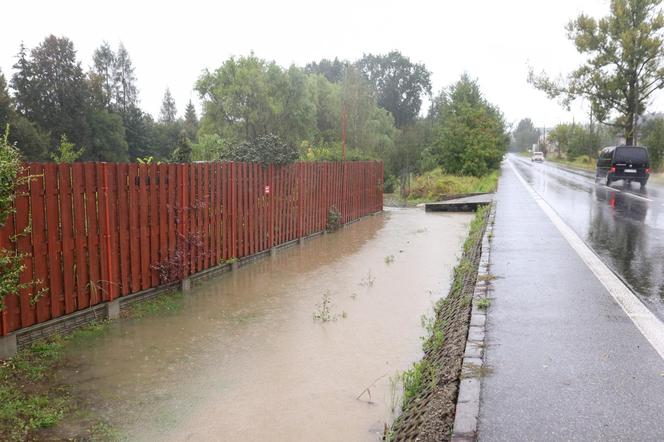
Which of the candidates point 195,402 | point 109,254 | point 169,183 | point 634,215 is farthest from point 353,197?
point 195,402

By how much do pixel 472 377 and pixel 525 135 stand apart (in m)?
160

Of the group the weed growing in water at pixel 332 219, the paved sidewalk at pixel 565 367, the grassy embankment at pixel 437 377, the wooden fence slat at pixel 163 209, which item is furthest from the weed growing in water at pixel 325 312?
the weed growing in water at pixel 332 219

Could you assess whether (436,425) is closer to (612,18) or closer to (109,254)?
(109,254)

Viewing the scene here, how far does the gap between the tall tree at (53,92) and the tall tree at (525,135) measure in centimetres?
11867

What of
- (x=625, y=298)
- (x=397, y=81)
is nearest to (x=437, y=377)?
(x=625, y=298)

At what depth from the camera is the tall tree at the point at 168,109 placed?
319 ft

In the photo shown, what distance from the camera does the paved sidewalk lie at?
10.7 feet

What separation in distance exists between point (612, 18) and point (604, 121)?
24.6 ft

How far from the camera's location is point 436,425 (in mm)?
3416

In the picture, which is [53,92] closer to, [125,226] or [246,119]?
[246,119]

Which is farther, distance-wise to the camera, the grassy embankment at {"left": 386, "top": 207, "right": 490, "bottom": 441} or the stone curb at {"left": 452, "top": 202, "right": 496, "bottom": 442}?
the grassy embankment at {"left": 386, "top": 207, "right": 490, "bottom": 441}

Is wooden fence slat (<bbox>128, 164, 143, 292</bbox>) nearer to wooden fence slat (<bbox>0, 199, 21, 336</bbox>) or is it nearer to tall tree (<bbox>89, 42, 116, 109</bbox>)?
wooden fence slat (<bbox>0, 199, 21, 336</bbox>)

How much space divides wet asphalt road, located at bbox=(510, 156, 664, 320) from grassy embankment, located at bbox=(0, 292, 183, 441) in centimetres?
554

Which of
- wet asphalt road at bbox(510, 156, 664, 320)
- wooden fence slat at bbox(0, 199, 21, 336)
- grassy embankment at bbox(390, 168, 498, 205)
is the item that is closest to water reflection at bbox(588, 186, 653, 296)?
wet asphalt road at bbox(510, 156, 664, 320)
